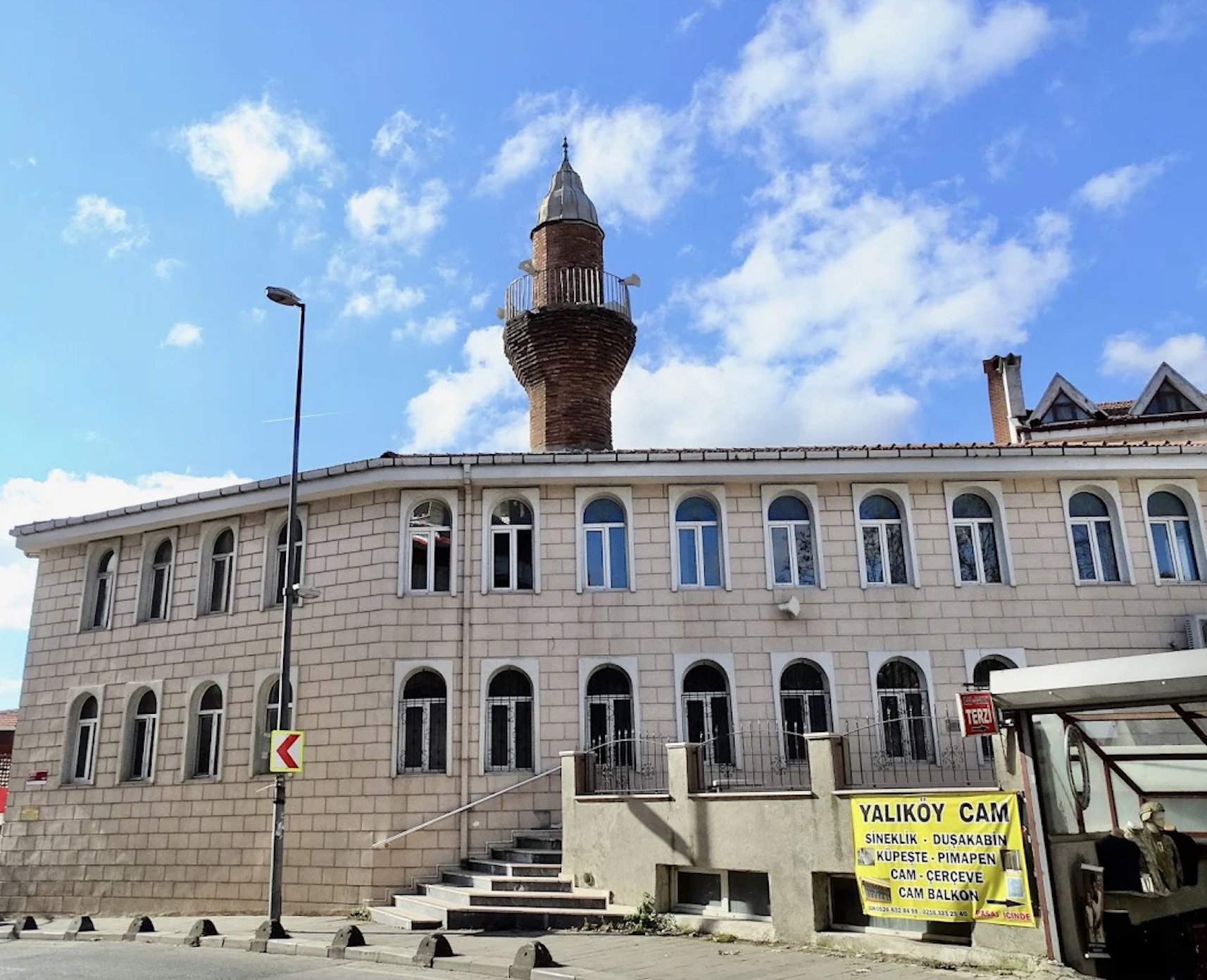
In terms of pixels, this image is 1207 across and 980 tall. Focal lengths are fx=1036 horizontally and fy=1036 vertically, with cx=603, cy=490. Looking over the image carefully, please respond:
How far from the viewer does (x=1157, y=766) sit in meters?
9.75

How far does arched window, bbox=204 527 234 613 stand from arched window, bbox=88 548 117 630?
7.54ft

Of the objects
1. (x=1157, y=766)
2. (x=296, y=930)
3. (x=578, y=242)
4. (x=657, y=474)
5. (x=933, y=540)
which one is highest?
(x=578, y=242)

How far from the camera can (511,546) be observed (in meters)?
17.2

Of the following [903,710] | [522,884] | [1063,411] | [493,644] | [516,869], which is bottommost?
[522,884]

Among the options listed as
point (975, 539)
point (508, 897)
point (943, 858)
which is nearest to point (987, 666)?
point (975, 539)

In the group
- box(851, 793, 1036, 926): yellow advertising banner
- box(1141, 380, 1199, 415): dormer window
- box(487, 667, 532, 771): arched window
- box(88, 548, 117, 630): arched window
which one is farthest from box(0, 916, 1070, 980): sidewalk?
box(1141, 380, 1199, 415): dormer window

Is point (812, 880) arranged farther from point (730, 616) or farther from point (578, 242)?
point (578, 242)

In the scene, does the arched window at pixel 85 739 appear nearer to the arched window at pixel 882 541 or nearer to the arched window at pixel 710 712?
the arched window at pixel 710 712

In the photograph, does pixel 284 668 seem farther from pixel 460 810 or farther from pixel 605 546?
pixel 605 546

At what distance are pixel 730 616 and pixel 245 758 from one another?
844 centimetres

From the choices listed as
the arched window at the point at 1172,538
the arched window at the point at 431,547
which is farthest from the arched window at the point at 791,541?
the arched window at the point at 1172,538

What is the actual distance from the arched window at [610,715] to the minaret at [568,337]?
780 centimetres

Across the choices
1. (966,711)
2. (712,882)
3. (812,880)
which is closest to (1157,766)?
(966,711)

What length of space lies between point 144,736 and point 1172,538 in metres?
18.3
